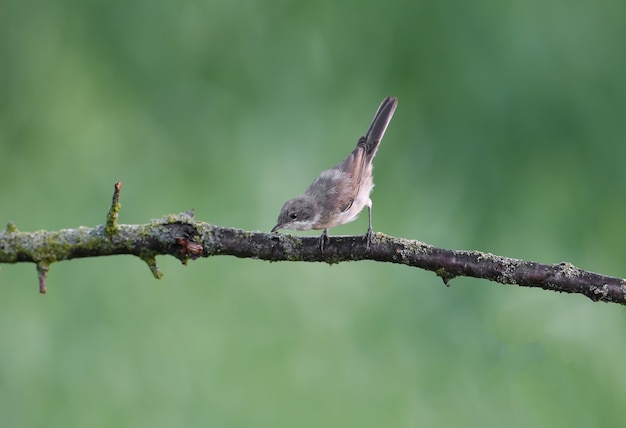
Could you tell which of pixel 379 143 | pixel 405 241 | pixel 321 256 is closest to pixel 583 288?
pixel 405 241

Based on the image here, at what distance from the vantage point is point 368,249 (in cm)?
309

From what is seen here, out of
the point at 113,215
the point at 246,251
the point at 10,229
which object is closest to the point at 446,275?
the point at 246,251

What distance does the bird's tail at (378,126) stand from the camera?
5000 mm

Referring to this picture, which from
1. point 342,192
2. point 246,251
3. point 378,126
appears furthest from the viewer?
point 378,126

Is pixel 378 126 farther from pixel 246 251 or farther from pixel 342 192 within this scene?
pixel 246 251

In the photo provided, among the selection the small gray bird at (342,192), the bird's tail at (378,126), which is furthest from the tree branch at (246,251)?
the bird's tail at (378,126)

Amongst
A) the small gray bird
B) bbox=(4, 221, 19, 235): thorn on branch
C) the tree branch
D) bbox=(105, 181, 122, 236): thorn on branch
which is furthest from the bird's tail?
bbox=(4, 221, 19, 235): thorn on branch

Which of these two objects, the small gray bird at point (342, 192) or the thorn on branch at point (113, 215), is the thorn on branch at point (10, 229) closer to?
the thorn on branch at point (113, 215)

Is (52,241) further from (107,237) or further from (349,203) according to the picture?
(349,203)

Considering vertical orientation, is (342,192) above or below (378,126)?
below

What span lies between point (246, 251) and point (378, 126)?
236 centimetres

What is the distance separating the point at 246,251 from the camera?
2.97 m

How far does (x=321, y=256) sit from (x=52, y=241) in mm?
1129

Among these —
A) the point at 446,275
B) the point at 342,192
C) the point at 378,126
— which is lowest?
the point at 446,275
